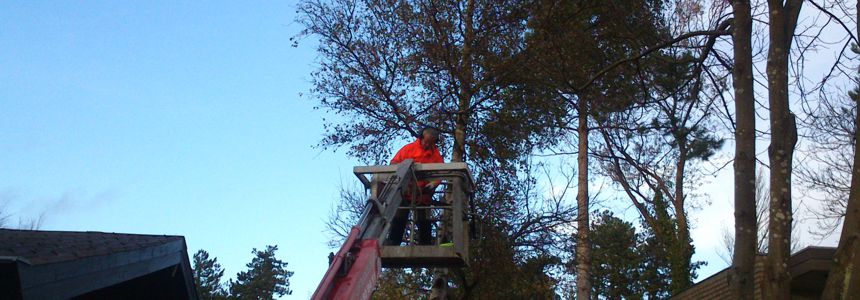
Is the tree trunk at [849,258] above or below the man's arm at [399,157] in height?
below

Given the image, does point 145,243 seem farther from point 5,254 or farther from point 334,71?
point 334,71

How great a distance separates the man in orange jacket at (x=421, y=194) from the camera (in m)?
10.3

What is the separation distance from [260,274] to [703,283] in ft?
145

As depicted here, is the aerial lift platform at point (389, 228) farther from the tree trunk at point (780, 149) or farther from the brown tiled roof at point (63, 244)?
the tree trunk at point (780, 149)

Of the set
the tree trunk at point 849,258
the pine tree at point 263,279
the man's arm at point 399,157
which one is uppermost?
the pine tree at point 263,279

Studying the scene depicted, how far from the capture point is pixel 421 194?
10156 mm

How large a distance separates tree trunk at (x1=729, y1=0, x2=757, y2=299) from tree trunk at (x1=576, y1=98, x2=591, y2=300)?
676cm

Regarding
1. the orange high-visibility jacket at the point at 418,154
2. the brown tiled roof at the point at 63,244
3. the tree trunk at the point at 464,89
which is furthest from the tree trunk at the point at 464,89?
the brown tiled roof at the point at 63,244

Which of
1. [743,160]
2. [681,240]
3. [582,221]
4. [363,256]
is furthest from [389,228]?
[681,240]

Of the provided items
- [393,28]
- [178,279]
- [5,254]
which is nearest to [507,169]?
[393,28]

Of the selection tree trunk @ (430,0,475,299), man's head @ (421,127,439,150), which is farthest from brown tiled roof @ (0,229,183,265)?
tree trunk @ (430,0,475,299)

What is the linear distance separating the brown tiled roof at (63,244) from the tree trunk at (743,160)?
6.12 m

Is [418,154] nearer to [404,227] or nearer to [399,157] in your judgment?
[399,157]

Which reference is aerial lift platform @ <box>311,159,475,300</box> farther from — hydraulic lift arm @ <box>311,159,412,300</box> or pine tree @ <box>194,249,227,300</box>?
pine tree @ <box>194,249,227,300</box>
